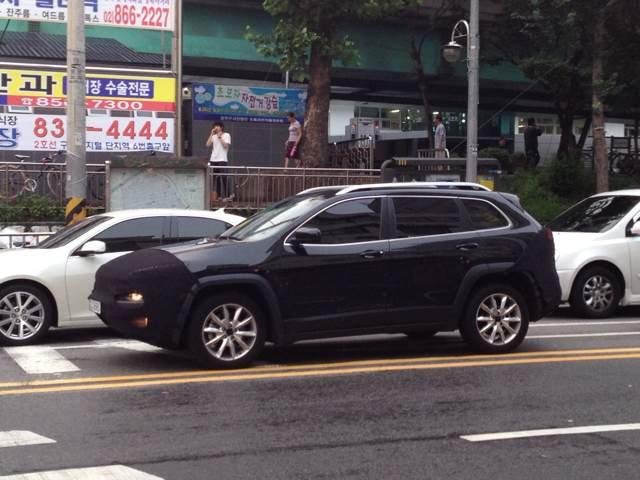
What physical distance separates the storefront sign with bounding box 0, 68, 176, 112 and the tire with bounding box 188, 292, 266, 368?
12512mm

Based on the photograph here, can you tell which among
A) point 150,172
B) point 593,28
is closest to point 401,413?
point 150,172

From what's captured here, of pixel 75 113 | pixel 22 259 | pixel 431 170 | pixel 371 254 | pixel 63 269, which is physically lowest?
pixel 63 269

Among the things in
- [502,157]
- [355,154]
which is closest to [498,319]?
[355,154]

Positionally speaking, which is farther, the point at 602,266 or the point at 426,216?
the point at 602,266

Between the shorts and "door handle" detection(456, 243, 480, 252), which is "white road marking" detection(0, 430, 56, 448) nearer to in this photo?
"door handle" detection(456, 243, 480, 252)

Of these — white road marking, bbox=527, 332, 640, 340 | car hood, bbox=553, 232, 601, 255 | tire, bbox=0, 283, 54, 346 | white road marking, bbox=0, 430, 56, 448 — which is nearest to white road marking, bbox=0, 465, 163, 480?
white road marking, bbox=0, 430, 56, 448

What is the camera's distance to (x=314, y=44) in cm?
2148

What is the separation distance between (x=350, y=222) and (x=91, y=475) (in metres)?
4.18

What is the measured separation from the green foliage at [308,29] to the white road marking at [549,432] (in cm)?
1569

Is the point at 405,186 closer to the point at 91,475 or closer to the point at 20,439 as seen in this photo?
the point at 20,439

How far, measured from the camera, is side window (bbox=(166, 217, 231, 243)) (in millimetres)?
11008

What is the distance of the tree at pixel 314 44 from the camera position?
68.8ft

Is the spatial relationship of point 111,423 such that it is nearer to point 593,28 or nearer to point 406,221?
point 406,221

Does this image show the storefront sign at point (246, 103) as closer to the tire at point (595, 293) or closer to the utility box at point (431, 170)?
the utility box at point (431, 170)
